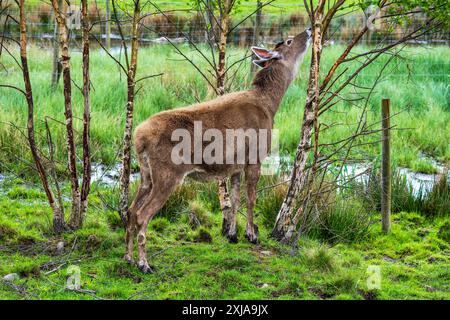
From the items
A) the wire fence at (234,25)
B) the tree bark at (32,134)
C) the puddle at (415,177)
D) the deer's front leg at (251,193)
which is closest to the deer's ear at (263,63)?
the deer's front leg at (251,193)

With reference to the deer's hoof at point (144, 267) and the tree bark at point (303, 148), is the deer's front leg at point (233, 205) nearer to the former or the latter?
the tree bark at point (303, 148)

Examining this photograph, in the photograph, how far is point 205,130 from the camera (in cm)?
707

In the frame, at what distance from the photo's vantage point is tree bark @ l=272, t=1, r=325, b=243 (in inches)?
290

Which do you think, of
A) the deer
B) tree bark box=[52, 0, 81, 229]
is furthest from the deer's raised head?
tree bark box=[52, 0, 81, 229]

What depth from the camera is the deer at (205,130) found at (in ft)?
22.1

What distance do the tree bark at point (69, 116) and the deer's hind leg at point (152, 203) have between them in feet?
4.20

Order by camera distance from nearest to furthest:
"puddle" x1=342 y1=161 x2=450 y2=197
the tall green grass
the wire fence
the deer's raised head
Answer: the deer's raised head < "puddle" x1=342 y1=161 x2=450 y2=197 < the tall green grass < the wire fence

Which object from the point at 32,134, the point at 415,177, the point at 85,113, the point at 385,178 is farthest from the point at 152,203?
the point at 415,177

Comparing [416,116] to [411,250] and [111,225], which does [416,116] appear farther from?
→ [111,225]

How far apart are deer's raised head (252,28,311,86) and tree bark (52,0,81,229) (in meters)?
2.13

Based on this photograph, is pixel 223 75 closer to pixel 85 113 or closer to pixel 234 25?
pixel 85 113

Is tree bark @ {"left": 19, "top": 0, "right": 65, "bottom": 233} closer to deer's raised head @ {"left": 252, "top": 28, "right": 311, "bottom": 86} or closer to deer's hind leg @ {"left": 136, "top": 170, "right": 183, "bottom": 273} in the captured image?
deer's hind leg @ {"left": 136, "top": 170, "right": 183, "bottom": 273}

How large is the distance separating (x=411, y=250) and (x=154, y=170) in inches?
128

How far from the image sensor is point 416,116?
13.6m
